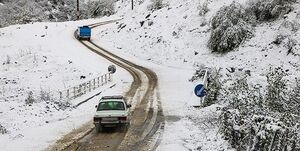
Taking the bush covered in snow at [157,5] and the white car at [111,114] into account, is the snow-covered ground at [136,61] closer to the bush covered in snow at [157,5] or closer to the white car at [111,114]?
the bush covered in snow at [157,5]

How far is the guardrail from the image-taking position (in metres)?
31.9

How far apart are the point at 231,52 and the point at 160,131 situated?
21315 mm

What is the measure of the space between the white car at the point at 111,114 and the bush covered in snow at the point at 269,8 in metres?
24.0

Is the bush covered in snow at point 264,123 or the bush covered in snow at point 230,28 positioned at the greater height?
the bush covered in snow at point 230,28

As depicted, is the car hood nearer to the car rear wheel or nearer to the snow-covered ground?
the car rear wheel

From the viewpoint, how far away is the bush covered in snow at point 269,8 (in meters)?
41.3

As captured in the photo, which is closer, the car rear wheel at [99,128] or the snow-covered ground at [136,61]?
the snow-covered ground at [136,61]

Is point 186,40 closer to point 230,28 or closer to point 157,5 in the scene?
point 230,28

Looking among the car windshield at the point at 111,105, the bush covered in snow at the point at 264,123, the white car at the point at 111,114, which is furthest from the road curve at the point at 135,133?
the bush covered in snow at the point at 264,123

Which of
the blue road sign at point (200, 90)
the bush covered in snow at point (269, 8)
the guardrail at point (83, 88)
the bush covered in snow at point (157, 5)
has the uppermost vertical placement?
the bush covered in snow at point (157, 5)

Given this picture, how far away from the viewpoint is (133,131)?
22.5 m

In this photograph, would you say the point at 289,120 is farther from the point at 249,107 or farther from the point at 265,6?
the point at 265,6

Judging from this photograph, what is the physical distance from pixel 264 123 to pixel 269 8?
2999 centimetres

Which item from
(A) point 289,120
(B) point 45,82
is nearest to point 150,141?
(A) point 289,120
